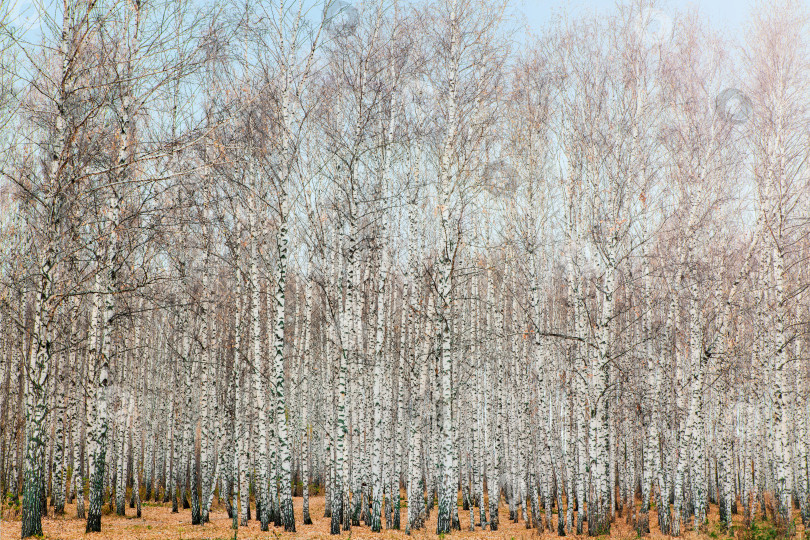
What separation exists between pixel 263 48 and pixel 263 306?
43.9ft

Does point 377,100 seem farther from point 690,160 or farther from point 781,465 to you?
point 781,465

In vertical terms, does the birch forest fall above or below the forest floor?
above

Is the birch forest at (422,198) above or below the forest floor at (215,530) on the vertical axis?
above

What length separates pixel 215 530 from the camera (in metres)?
12.8

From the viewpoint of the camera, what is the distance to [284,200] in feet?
39.1

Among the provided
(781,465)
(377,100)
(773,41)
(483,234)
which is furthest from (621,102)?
(781,465)

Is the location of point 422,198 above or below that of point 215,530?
above

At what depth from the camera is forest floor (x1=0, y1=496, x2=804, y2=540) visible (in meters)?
11.3

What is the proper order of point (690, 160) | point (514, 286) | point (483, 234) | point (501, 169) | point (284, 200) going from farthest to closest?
point (514, 286)
point (483, 234)
point (501, 169)
point (690, 160)
point (284, 200)

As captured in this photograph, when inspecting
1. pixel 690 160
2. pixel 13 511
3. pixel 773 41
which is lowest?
pixel 13 511

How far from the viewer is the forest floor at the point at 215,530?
37.1 feet

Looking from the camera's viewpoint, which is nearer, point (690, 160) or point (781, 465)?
point (781, 465)

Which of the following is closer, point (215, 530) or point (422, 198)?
point (215, 530)

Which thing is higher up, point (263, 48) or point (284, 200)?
point (263, 48)
